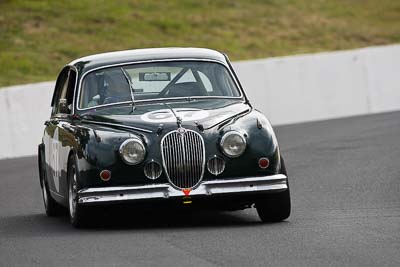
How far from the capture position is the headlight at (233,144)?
33.8 ft

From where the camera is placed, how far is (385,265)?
789 centimetres

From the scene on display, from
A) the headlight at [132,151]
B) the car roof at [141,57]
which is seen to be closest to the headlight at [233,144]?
the headlight at [132,151]

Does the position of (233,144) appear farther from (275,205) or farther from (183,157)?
(275,205)

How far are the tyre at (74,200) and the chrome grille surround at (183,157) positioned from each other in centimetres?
79

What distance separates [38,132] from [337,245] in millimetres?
13785

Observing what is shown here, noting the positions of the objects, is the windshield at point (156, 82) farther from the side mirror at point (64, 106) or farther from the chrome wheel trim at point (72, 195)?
the chrome wheel trim at point (72, 195)

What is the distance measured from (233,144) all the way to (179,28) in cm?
2880

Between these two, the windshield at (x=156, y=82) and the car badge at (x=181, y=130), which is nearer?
the car badge at (x=181, y=130)

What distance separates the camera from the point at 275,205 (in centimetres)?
1059

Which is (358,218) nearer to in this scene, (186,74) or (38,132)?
(186,74)

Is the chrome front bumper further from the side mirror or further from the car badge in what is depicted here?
the side mirror

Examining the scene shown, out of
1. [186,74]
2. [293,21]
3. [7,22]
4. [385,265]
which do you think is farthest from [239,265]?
[293,21]

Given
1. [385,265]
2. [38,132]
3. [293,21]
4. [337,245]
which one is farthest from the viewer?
[293,21]

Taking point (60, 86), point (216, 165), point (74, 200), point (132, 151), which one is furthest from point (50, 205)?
point (216, 165)
